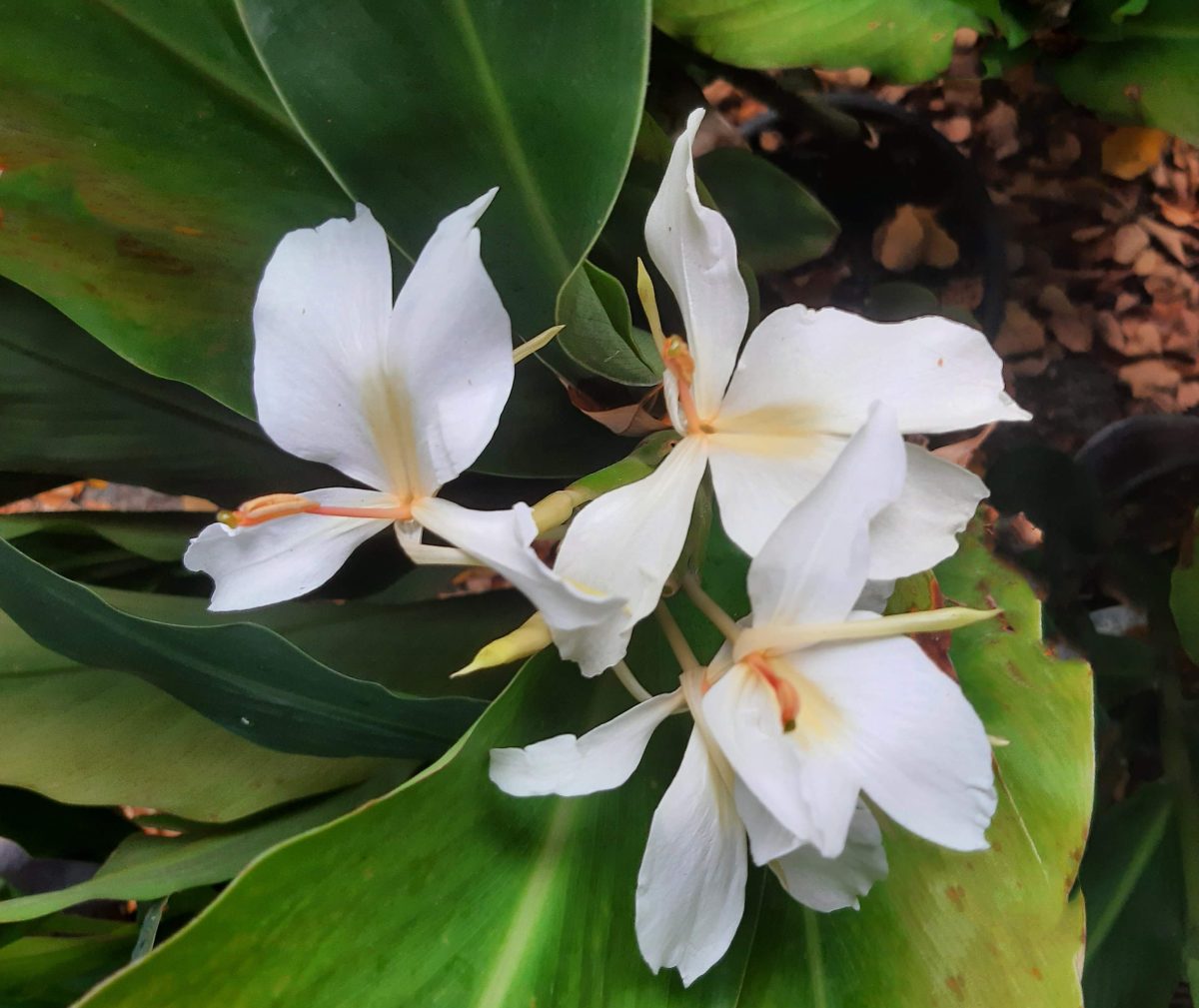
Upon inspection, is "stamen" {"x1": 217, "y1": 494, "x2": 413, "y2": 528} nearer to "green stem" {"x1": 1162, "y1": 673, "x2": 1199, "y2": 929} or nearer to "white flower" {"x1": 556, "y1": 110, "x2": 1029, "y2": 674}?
"white flower" {"x1": 556, "y1": 110, "x2": 1029, "y2": 674}

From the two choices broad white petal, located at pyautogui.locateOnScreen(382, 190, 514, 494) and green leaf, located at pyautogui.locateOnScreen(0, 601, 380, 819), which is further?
green leaf, located at pyautogui.locateOnScreen(0, 601, 380, 819)

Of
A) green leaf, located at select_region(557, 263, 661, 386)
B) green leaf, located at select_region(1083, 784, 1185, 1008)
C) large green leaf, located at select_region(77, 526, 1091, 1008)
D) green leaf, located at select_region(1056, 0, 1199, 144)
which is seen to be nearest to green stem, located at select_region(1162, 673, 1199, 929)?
green leaf, located at select_region(1083, 784, 1185, 1008)

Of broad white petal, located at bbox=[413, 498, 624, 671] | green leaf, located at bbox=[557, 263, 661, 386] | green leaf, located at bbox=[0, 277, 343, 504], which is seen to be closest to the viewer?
broad white petal, located at bbox=[413, 498, 624, 671]

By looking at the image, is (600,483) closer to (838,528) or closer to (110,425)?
(838,528)

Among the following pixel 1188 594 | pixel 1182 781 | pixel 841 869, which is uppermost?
pixel 841 869

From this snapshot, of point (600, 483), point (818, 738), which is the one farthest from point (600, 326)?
point (818, 738)

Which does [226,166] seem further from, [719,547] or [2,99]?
[719,547]

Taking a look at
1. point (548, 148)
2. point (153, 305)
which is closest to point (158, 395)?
point (153, 305)

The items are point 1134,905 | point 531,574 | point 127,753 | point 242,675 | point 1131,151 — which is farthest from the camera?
point 1131,151
